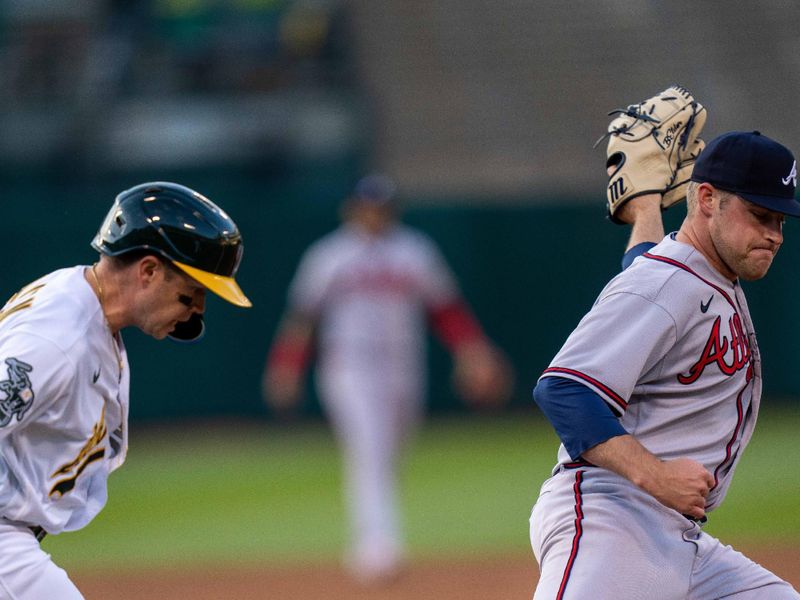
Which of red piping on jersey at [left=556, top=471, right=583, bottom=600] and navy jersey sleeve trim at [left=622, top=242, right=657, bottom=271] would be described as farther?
navy jersey sleeve trim at [left=622, top=242, right=657, bottom=271]

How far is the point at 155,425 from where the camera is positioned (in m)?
16.6

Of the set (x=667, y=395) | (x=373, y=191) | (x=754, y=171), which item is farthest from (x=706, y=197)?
(x=373, y=191)

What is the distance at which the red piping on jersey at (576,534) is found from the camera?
386 centimetres

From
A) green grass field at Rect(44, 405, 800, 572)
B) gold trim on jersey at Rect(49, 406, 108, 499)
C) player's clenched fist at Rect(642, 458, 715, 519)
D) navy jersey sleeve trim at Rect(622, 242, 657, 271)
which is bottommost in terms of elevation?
green grass field at Rect(44, 405, 800, 572)

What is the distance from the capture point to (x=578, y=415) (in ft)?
12.4

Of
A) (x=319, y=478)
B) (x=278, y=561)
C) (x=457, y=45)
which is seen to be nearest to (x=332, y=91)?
(x=457, y=45)

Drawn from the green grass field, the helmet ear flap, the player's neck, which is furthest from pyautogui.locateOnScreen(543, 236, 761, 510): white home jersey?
the green grass field

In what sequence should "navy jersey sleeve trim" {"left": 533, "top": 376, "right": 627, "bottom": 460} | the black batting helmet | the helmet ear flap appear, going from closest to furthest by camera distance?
"navy jersey sleeve trim" {"left": 533, "top": 376, "right": 627, "bottom": 460}
the black batting helmet
the helmet ear flap

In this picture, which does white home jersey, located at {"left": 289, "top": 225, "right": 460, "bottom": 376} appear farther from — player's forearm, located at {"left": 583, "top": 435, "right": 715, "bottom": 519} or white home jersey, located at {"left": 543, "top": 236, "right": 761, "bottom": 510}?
player's forearm, located at {"left": 583, "top": 435, "right": 715, "bottom": 519}

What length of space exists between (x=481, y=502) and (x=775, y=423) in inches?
195

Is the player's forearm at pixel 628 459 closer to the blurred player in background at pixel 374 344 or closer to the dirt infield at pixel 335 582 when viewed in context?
the dirt infield at pixel 335 582

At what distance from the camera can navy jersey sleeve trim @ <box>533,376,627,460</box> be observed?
377 cm

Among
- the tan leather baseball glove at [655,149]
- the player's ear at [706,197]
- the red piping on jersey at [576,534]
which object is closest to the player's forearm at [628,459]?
the red piping on jersey at [576,534]

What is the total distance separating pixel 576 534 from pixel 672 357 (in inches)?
23.8
